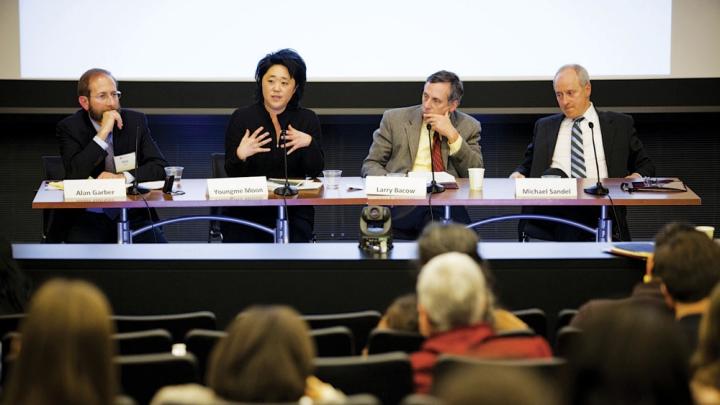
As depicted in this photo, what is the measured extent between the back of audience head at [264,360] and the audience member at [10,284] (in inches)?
63.1

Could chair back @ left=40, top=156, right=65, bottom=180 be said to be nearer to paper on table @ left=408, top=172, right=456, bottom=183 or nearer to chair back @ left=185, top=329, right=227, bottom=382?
paper on table @ left=408, top=172, right=456, bottom=183

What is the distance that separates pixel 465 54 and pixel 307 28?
119cm

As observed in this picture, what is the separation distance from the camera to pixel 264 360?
1913mm

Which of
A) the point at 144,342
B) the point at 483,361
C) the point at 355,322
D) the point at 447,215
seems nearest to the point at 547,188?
the point at 447,215

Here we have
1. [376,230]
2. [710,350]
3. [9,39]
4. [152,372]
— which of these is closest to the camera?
[710,350]

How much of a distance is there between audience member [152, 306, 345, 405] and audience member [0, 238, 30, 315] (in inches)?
60.7

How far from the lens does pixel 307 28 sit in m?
7.38

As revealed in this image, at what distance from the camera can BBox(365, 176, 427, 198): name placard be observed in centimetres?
504

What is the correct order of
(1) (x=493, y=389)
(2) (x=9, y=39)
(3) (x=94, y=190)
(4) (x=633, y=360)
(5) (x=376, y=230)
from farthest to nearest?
(2) (x=9, y=39) < (3) (x=94, y=190) < (5) (x=376, y=230) < (4) (x=633, y=360) < (1) (x=493, y=389)

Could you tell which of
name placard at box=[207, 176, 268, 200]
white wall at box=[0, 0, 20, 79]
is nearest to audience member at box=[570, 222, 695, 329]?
name placard at box=[207, 176, 268, 200]

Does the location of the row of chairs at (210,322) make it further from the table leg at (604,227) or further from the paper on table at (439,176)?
the paper on table at (439,176)

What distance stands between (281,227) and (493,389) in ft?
13.1

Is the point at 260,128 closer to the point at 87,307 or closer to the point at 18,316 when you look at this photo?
the point at 18,316

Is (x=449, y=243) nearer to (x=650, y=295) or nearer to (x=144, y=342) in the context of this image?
(x=650, y=295)
